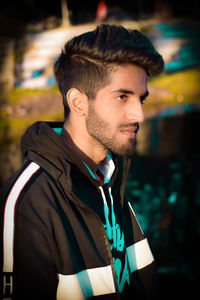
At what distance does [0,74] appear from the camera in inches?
341

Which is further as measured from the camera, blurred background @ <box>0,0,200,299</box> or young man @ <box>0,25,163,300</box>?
blurred background @ <box>0,0,200,299</box>

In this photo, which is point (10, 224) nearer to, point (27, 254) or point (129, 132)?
point (27, 254)

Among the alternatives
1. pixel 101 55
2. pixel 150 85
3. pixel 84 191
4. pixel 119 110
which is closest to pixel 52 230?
pixel 84 191

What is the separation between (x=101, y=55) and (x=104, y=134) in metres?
0.46

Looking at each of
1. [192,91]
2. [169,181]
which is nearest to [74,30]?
[192,91]

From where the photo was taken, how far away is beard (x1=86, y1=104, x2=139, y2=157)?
1.42m

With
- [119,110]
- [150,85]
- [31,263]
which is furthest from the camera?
[150,85]

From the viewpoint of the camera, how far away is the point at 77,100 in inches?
56.6

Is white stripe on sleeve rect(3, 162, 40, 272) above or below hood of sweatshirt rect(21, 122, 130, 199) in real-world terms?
below

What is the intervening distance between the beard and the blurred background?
316 centimetres

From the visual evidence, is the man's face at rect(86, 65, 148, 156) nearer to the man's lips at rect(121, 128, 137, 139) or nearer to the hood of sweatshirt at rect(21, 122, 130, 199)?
the man's lips at rect(121, 128, 137, 139)

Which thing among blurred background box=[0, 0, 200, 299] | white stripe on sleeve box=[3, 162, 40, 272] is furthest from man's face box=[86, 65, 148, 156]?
blurred background box=[0, 0, 200, 299]

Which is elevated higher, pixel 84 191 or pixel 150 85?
pixel 150 85

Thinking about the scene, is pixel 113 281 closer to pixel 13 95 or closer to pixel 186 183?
pixel 186 183
